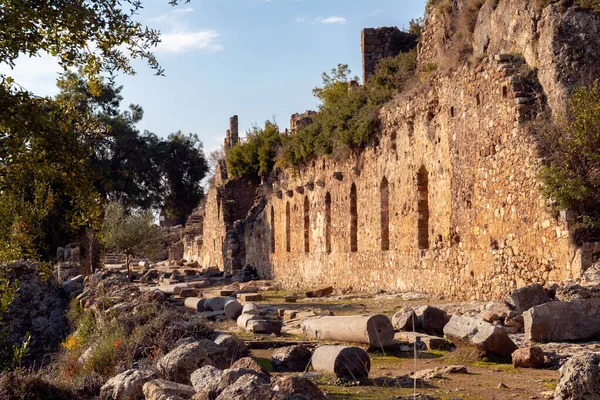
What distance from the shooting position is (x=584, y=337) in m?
8.86

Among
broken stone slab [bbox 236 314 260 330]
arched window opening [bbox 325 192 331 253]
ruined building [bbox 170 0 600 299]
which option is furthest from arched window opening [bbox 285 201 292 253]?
broken stone slab [bbox 236 314 260 330]

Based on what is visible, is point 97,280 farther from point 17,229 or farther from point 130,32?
point 130,32

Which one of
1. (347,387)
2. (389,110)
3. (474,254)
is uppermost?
(389,110)

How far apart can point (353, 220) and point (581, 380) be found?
1588cm

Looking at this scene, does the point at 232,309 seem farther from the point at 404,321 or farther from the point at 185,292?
the point at 185,292

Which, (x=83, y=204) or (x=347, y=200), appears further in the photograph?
(x=347, y=200)

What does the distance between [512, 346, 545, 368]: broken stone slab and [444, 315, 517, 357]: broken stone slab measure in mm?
452

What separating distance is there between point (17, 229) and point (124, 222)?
71.0 ft

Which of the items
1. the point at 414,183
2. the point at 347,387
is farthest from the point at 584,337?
the point at 414,183

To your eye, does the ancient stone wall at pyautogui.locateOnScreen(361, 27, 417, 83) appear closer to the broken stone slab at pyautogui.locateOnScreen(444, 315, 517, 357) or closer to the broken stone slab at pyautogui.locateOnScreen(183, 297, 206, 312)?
the broken stone slab at pyautogui.locateOnScreen(183, 297, 206, 312)

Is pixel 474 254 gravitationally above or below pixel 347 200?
below

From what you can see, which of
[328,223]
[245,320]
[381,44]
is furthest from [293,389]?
[381,44]

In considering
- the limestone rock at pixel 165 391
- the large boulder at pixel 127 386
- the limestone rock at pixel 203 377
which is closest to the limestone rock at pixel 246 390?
the limestone rock at pixel 165 391

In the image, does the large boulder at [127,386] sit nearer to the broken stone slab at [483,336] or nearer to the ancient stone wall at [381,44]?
the broken stone slab at [483,336]
